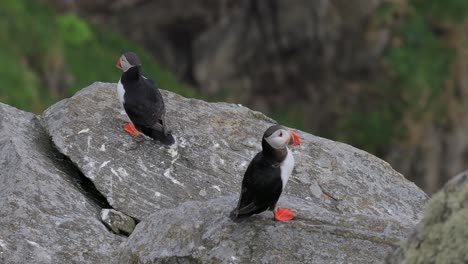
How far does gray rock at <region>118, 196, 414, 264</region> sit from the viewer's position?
7.12 m

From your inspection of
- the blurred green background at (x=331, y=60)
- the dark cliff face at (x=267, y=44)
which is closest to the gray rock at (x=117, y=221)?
the blurred green background at (x=331, y=60)

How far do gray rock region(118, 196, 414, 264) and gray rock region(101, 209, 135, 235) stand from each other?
986 mm

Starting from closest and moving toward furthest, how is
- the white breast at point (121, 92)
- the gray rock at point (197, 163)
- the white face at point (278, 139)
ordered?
the white face at point (278, 139) → the gray rock at point (197, 163) → the white breast at point (121, 92)

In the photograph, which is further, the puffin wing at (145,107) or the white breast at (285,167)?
the puffin wing at (145,107)

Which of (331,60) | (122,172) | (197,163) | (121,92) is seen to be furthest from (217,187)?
(331,60)

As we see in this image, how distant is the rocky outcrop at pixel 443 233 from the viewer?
5598 millimetres

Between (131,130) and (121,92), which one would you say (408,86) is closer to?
(121,92)

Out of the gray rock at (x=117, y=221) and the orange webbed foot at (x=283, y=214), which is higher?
the orange webbed foot at (x=283, y=214)

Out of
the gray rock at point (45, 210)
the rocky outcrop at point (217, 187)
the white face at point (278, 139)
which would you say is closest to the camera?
the rocky outcrop at point (217, 187)

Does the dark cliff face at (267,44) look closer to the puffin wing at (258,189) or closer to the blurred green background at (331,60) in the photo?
the blurred green background at (331,60)

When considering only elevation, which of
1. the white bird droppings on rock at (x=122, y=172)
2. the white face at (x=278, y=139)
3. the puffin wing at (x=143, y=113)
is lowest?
the white bird droppings on rock at (x=122, y=172)

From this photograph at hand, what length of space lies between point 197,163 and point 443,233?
4340mm

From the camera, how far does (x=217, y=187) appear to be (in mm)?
9477

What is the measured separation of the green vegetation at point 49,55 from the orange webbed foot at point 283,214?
10.2 metres
